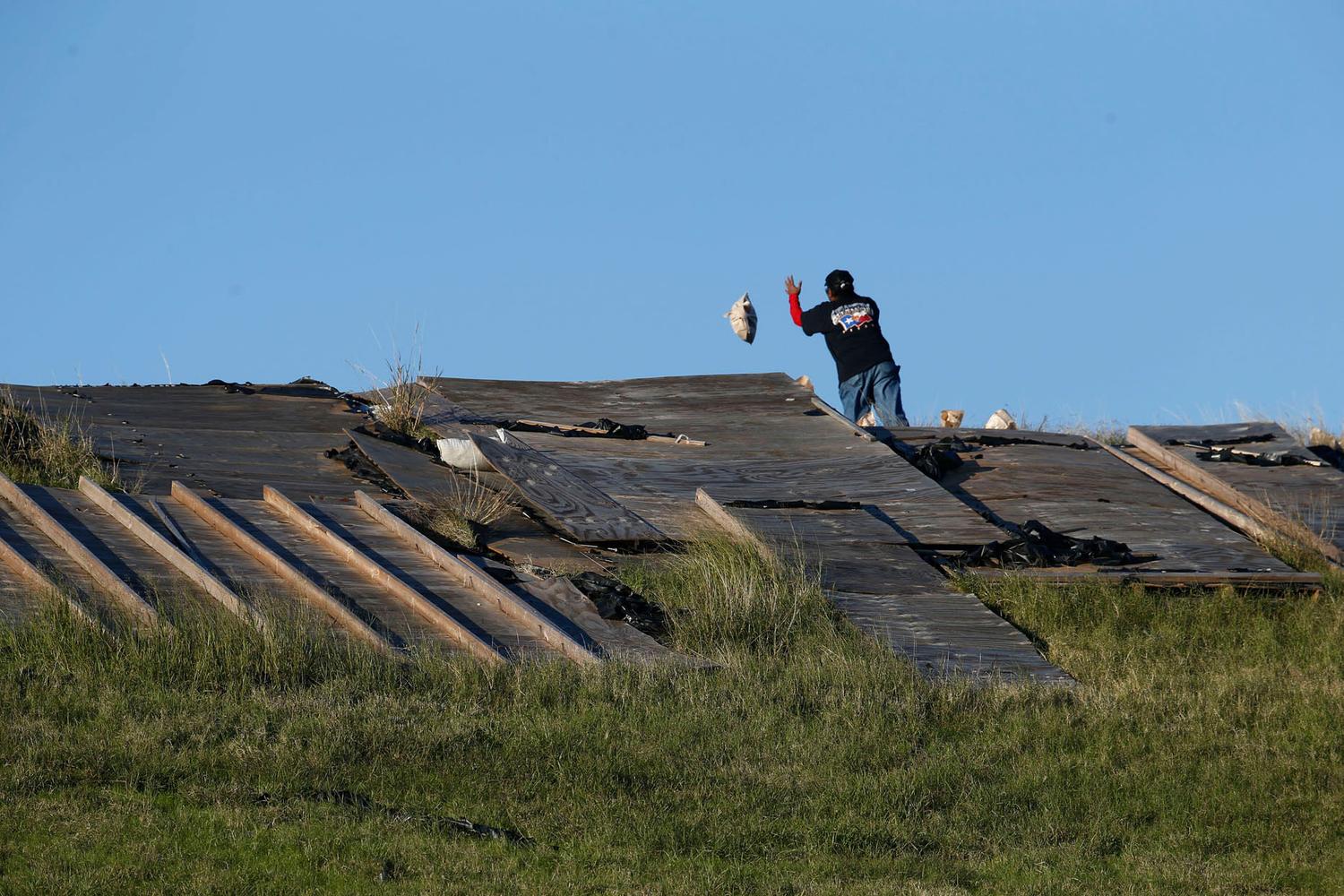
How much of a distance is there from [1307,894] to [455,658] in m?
4.23

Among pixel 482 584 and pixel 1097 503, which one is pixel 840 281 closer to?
pixel 1097 503

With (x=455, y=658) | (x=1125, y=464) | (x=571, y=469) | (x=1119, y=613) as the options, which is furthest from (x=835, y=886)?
(x=1125, y=464)

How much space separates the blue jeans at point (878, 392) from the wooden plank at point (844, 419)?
1.21 metres

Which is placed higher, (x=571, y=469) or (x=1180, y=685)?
(x=571, y=469)

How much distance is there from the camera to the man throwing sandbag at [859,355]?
1630cm

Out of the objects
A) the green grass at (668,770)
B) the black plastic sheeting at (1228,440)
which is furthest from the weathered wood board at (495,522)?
the black plastic sheeting at (1228,440)

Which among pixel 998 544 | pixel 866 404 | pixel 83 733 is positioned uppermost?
pixel 866 404

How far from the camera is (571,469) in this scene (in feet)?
40.0

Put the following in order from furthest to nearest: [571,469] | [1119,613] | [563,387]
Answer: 1. [563,387]
2. [571,469]
3. [1119,613]

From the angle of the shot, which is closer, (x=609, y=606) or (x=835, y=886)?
(x=835, y=886)

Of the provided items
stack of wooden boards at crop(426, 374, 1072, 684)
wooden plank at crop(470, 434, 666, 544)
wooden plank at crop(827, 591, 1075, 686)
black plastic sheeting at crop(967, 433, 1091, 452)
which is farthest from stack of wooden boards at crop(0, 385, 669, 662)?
black plastic sheeting at crop(967, 433, 1091, 452)

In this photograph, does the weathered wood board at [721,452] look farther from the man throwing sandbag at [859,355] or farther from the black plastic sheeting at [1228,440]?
the black plastic sheeting at [1228,440]

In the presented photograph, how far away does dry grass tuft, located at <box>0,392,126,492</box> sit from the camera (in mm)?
10984

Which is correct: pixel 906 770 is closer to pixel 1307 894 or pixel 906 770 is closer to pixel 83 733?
pixel 1307 894
